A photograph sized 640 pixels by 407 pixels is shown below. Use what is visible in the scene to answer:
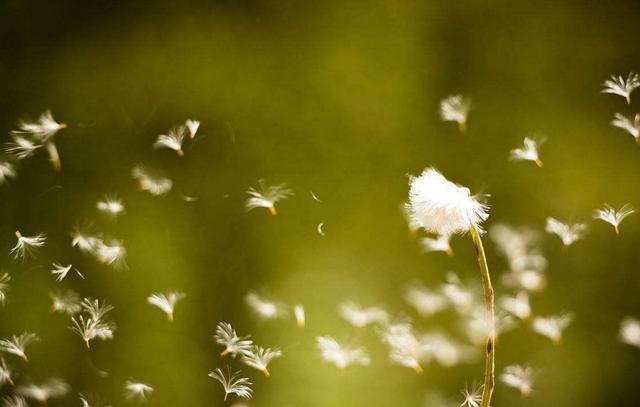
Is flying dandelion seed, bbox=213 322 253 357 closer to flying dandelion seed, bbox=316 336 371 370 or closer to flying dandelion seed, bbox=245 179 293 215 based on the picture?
flying dandelion seed, bbox=316 336 371 370

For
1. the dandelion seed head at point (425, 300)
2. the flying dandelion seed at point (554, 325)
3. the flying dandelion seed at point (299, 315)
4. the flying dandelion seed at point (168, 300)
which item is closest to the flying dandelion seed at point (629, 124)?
the flying dandelion seed at point (554, 325)

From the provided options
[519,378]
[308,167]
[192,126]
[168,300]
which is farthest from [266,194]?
[519,378]

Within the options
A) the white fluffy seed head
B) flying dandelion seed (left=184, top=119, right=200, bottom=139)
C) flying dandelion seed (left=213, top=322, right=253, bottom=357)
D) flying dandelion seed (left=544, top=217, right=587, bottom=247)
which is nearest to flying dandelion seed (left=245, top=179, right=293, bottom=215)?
flying dandelion seed (left=184, top=119, right=200, bottom=139)

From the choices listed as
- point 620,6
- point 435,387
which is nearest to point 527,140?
point 620,6

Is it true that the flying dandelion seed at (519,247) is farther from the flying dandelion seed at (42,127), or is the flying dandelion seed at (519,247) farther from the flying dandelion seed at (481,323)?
the flying dandelion seed at (42,127)

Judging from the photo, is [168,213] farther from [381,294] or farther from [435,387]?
[435,387]

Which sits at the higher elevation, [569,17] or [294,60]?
[569,17]
